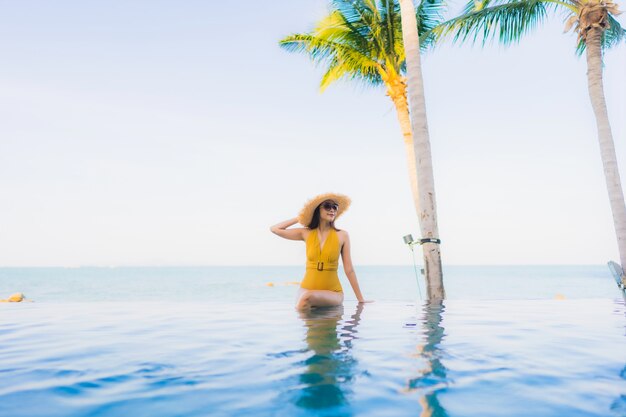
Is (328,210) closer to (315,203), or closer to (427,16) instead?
(315,203)

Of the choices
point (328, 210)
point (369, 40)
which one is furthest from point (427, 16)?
point (328, 210)

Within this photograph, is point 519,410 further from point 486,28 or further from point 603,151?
point 486,28

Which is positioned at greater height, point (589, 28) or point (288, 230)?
point (589, 28)

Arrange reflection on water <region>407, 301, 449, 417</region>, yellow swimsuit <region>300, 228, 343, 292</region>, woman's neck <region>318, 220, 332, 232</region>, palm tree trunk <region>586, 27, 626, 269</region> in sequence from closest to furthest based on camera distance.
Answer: reflection on water <region>407, 301, 449, 417</region>
yellow swimsuit <region>300, 228, 343, 292</region>
woman's neck <region>318, 220, 332, 232</region>
palm tree trunk <region>586, 27, 626, 269</region>

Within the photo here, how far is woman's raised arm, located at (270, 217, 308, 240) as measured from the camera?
20.5 ft

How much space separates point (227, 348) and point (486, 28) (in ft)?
36.5

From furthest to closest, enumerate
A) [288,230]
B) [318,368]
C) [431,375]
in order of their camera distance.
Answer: [288,230] → [318,368] → [431,375]

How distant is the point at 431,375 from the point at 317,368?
68 cm

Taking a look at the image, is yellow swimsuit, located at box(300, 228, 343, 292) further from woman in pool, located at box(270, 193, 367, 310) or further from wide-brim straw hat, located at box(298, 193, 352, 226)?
wide-brim straw hat, located at box(298, 193, 352, 226)

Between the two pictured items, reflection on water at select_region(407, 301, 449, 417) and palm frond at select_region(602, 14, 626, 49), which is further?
palm frond at select_region(602, 14, 626, 49)

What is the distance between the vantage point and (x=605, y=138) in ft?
32.0

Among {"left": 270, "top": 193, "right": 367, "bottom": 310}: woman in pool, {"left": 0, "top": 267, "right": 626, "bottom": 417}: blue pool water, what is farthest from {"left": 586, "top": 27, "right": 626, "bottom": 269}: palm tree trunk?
{"left": 270, "top": 193, "right": 367, "bottom": 310}: woman in pool

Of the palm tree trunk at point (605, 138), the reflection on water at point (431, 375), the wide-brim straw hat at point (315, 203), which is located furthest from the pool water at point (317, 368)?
the palm tree trunk at point (605, 138)

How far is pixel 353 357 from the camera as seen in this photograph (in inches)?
119
